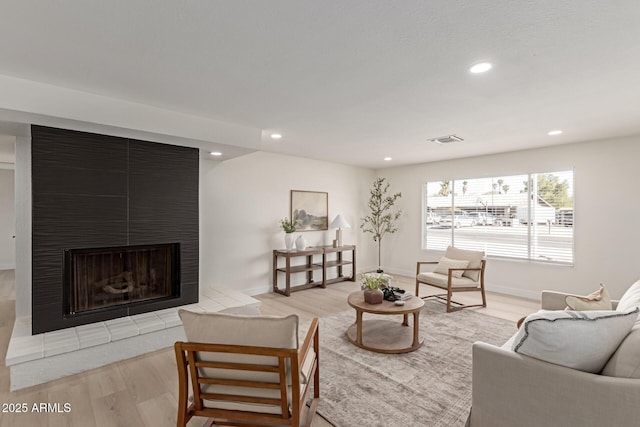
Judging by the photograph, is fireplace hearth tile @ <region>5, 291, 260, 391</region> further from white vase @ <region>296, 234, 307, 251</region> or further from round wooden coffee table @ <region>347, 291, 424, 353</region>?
white vase @ <region>296, 234, 307, 251</region>

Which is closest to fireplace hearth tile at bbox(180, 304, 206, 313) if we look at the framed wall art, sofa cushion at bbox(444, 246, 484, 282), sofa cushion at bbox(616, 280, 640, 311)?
the framed wall art

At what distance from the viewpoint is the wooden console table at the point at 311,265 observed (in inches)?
206

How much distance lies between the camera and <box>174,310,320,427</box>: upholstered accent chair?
5.18 feet

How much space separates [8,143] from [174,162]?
9.95 ft

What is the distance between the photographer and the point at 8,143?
4.57 metres

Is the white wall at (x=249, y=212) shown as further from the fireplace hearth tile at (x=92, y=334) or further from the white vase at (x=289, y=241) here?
the fireplace hearth tile at (x=92, y=334)

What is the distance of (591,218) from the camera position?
4.54 m

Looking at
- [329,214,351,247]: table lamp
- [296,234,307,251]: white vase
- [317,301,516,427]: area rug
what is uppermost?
[329,214,351,247]: table lamp

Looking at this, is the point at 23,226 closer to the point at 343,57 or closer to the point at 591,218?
the point at 343,57

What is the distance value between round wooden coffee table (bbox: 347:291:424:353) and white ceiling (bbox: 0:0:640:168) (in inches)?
80.2

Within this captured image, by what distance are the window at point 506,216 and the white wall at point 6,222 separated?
31.1ft

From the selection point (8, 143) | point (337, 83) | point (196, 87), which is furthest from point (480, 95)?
point (8, 143)

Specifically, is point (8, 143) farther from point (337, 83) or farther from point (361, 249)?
point (361, 249)

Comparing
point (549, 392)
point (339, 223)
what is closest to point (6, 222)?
point (339, 223)
